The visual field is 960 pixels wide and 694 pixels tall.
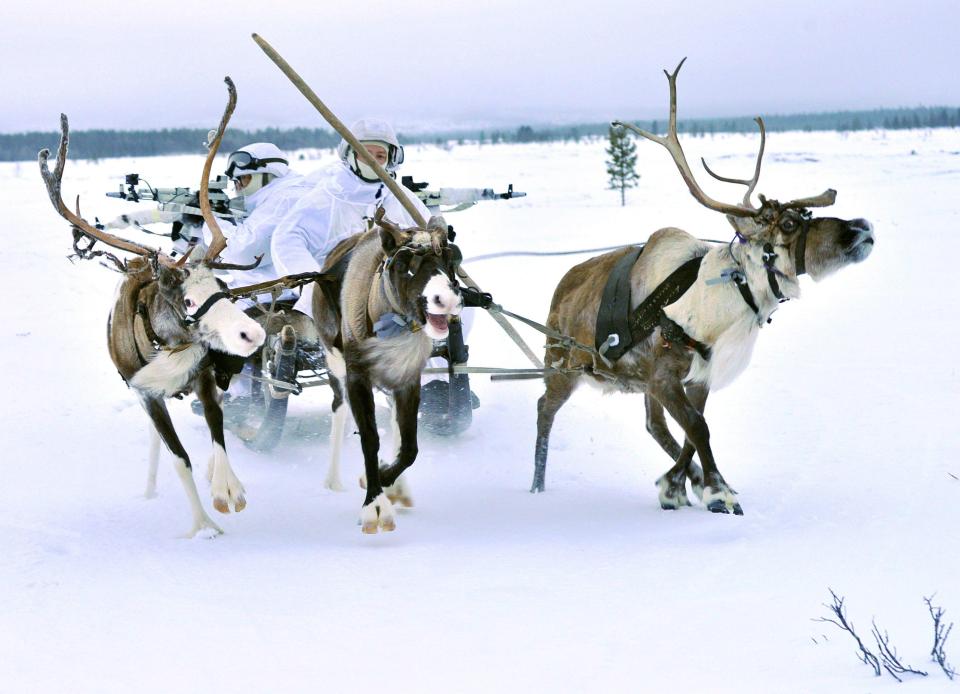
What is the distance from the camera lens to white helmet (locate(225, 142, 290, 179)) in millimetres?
9383

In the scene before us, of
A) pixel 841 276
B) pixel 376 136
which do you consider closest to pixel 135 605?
pixel 376 136

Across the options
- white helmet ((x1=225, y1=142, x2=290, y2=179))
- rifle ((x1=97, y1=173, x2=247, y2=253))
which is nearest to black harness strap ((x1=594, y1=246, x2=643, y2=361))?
white helmet ((x1=225, y1=142, x2=290, y2=179))

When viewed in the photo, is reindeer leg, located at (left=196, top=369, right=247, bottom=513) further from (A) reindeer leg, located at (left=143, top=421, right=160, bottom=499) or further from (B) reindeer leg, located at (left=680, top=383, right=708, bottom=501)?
(B) reindeer leg, located at (left=680, top=383, right=708, bottom=501)

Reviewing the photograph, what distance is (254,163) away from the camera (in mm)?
9391

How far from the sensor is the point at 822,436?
8438 mm

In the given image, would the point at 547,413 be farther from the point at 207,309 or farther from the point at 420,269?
the point at 207,309

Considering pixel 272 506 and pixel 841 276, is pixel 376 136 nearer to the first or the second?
pixel 272 506

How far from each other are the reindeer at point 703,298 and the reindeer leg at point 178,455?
242cm

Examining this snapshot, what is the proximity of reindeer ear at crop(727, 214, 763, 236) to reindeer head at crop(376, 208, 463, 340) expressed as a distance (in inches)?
64.3

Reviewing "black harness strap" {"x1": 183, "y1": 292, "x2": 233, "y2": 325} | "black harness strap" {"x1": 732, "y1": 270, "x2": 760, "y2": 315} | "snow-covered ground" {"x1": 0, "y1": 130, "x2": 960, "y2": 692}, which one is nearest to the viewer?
"snow-covered ground" {"x1": 0, "y1": 130, "x2": 960, "y2": 692}

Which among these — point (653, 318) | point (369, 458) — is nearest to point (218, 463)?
point (369, 458)

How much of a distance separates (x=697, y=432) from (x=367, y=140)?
313cm

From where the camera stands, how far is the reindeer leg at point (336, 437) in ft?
25.0

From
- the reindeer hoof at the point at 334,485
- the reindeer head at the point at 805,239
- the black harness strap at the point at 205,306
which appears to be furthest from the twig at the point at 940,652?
the reindeer hoof at the point at 334,485
